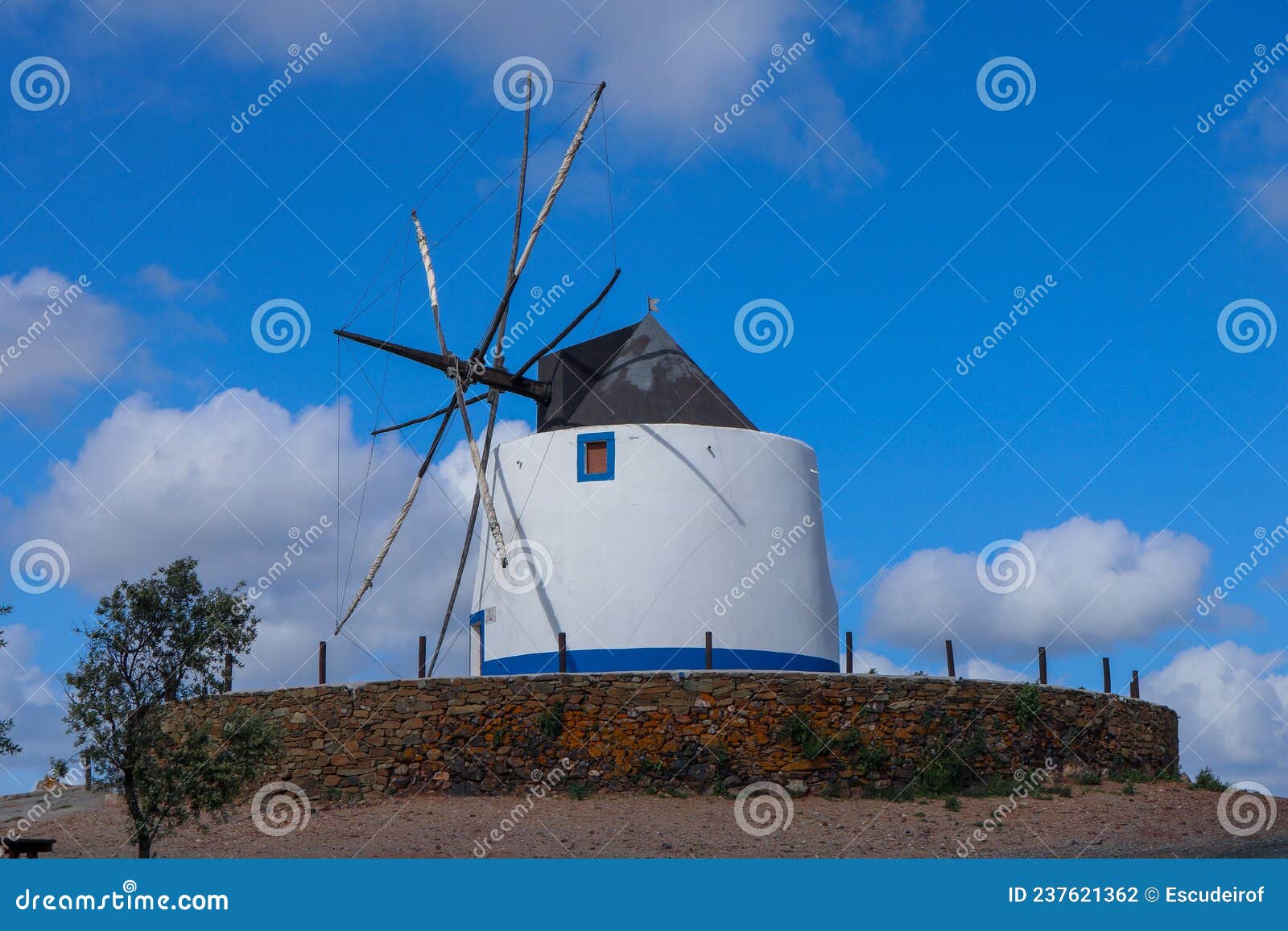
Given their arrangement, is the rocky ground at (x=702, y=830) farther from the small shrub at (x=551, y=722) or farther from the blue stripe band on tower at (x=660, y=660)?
the blue stripe band on tower at (x=660, y=660)

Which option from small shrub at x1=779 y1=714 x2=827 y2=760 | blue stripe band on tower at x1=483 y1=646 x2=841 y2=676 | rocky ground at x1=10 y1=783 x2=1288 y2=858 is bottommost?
rocky ground at x1=10 y1=783 x2=1288 y2=858

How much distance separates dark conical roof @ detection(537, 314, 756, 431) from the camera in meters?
25.4

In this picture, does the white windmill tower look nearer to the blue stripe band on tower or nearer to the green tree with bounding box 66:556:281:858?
the blue stripe band on tower

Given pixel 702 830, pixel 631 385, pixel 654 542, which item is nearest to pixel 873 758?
pixel 702 830

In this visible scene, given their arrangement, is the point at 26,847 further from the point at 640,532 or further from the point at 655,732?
the point at 640,532

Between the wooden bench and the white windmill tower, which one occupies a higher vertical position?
the white windmill tower

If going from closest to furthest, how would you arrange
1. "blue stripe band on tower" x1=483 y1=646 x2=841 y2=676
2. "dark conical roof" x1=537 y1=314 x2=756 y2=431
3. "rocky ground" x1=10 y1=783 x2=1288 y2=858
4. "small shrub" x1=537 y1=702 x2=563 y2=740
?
"rocky ground" x1=10 y1=783 x2=1288 y2=858 < "small shrub" x1=537 y1=702 x2=563 y2=740 < "blue stripe band on tower" x1=483 y1=646 x2=841 y2=676 < "dark conical roof" x1=537 y1=314 x2=756 y2=431

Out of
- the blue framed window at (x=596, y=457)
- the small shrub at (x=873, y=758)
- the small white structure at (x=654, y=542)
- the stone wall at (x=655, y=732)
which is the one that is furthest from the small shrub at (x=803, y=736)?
the blue framed window at (x=596, y=457)

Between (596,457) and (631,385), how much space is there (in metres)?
1.68

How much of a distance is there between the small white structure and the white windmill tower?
0.09 ft

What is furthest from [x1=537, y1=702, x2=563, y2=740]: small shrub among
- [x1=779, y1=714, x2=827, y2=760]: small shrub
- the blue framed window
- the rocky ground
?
the blue framed window

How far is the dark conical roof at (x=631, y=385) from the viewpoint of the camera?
998 inches

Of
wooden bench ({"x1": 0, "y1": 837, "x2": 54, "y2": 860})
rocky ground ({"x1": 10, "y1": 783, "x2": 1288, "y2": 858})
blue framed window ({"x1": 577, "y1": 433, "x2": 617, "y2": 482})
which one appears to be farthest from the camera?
blue framed window ({"x1": 577, "y1": 433, "x2": 617, "y2": 482})

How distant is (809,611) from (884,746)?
4107 mm
